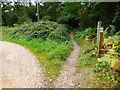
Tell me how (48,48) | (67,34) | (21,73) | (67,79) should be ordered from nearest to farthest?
(67,79) < (21,73) < (48,48) < (67,34)

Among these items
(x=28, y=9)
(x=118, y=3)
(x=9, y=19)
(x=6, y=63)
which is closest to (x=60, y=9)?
(x=28, y=9)

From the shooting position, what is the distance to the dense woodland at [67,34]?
3.78 m

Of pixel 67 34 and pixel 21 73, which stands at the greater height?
pixel 67 34

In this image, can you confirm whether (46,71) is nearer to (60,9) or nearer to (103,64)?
(103,64)

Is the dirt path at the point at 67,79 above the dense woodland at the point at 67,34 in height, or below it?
below

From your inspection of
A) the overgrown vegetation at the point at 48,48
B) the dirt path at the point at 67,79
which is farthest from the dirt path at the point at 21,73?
the dirt path at the point at 67,79

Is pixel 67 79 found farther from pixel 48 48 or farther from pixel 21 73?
pixel 48 48

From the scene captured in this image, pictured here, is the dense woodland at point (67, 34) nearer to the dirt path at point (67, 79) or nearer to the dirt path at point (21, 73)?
the dirt path at point (67, 79)

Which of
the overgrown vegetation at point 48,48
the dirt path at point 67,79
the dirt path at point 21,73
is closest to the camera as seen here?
the dirt path at point 67,79

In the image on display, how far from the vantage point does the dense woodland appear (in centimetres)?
378

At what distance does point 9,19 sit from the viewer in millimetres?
17188

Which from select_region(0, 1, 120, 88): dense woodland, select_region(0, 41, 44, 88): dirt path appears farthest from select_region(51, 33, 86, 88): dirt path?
select_region(0, 41, 44, 88): dirt path

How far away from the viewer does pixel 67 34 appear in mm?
11102

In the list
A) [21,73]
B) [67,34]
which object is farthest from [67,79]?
[67,34]
